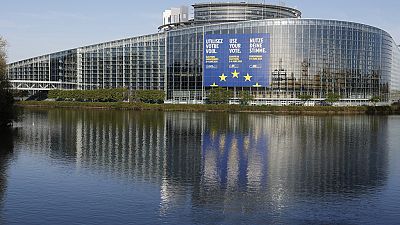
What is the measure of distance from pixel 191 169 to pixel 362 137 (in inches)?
953

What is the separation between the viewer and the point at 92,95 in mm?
110250

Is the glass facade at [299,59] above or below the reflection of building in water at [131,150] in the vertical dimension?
above

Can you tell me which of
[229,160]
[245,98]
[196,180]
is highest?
[245,98]

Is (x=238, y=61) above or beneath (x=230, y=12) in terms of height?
beneath

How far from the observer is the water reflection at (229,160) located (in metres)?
23.2

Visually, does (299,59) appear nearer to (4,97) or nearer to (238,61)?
(238,61)

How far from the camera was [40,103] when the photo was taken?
4341 inches

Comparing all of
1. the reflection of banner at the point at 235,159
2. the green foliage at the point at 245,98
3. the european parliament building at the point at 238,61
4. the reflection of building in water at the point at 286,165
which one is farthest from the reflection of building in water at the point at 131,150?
the european parliament building at the point at 238,61

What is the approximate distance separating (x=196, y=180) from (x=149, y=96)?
81.7 metres

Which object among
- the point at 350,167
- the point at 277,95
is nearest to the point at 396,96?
the point at 277,95

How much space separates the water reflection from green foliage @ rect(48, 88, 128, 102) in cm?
5529

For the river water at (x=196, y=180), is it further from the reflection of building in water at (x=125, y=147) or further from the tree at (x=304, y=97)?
the tree at (x=304, y=97)

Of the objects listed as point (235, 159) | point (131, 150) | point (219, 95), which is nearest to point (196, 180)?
point (235, 159)

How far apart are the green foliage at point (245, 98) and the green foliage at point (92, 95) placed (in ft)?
86.6
